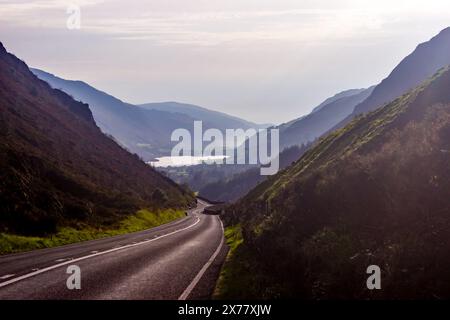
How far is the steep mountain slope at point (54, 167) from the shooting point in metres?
37.5

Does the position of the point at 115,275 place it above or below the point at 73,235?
above

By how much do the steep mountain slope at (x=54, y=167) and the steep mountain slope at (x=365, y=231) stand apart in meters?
21.2

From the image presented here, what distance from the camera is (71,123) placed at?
105750mm

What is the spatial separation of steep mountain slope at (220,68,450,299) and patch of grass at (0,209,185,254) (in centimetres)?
1369

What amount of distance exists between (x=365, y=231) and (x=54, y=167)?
4750 centimetres

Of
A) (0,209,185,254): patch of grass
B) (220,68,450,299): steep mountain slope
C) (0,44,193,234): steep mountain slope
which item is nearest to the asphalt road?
(220,68,450,299): steep mountain slope

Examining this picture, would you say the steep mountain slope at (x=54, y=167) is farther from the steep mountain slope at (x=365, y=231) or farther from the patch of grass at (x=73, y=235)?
the steep mountain slope at (x=365, y=231)

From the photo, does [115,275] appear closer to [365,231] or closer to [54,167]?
[365,231]

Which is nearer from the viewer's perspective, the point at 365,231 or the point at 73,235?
the point at 365,231

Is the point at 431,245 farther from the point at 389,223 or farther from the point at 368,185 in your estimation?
the point at 368,185

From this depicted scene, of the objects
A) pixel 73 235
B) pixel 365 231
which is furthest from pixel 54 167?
pixel 365 231

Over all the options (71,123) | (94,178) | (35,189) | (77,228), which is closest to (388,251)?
(77,228)

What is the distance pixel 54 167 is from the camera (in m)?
54.2
